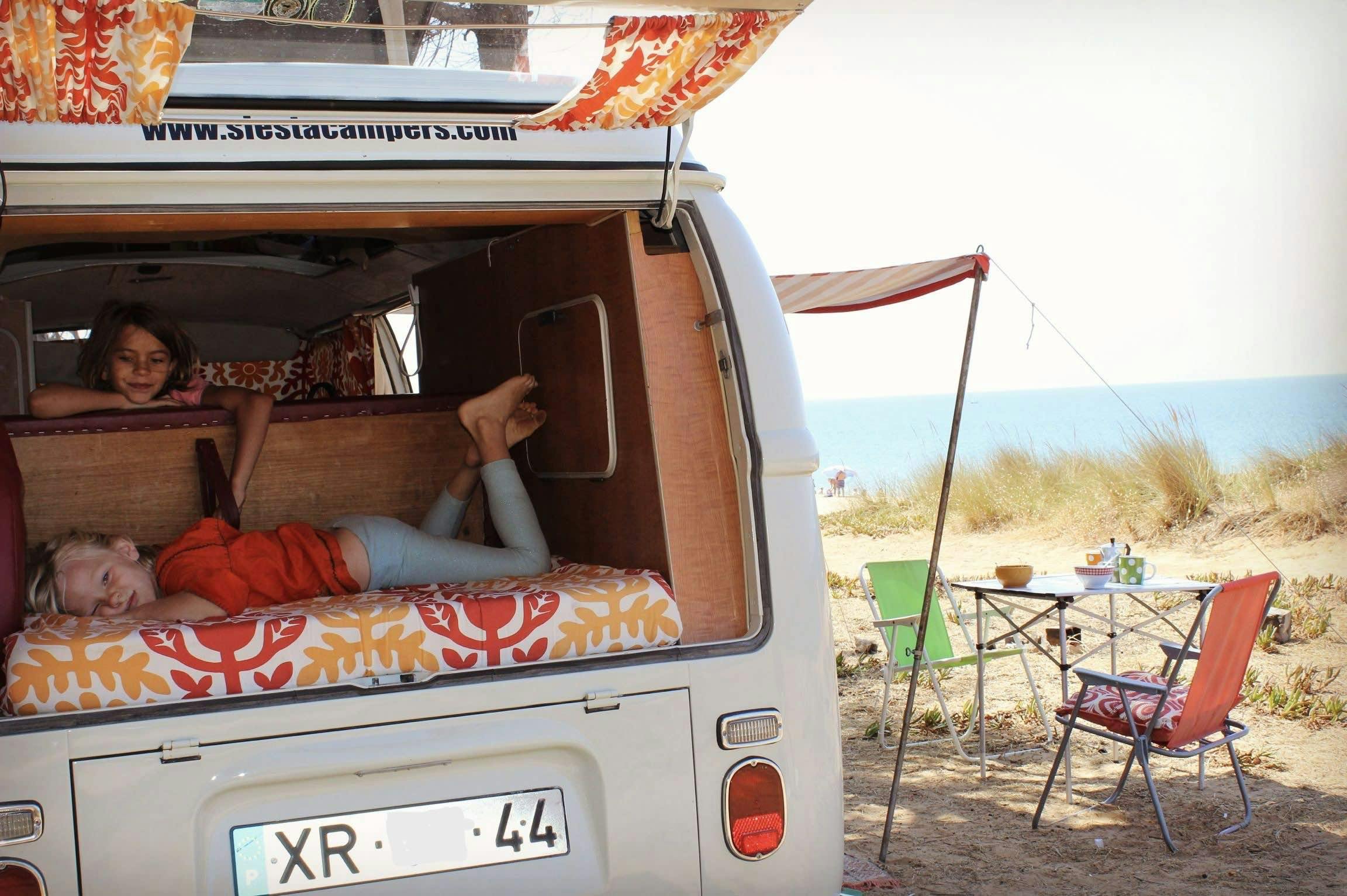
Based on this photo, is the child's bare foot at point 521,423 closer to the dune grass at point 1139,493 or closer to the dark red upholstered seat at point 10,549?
the dark red upholstered seat at point 10,549

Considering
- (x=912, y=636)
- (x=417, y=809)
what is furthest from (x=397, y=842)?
(x=912, y=636)

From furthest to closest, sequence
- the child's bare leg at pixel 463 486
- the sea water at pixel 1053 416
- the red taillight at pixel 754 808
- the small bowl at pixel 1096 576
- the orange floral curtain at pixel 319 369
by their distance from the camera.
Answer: the sea water at pixel 1053 416 → the small bowl at pixel 1096 576 → the orange floral curtain at pixel 319 369 → the child's bare leg at pixel 463 486 → the red taillight at pixel 754 808

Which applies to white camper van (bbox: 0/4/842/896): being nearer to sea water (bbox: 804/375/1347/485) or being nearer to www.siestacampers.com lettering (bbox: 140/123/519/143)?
www.siestacampers.com lettering (bbox: 140/123/519/143)

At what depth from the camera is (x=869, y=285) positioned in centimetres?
523

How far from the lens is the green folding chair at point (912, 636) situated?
6566 mm

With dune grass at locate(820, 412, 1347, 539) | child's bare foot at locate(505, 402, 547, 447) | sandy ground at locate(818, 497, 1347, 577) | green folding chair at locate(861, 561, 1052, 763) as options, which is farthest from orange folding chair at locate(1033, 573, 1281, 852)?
dune grass at locate(820, 412, 1347, 539)

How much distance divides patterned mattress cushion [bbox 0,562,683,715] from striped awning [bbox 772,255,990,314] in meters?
2.54

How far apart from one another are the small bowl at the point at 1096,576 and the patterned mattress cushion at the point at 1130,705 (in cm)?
80

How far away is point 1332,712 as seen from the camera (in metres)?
6.99

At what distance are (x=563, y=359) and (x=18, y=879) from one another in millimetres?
1842

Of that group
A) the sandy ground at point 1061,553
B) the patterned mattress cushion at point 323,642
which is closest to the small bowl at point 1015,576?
the patterned mattress cushion at point 323,642

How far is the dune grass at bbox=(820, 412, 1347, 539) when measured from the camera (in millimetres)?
12641

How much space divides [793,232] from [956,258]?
2171 inches

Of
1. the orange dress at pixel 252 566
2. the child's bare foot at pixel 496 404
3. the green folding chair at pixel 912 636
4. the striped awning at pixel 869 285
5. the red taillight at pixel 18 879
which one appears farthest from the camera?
the green folding chair at pixel 912 636
